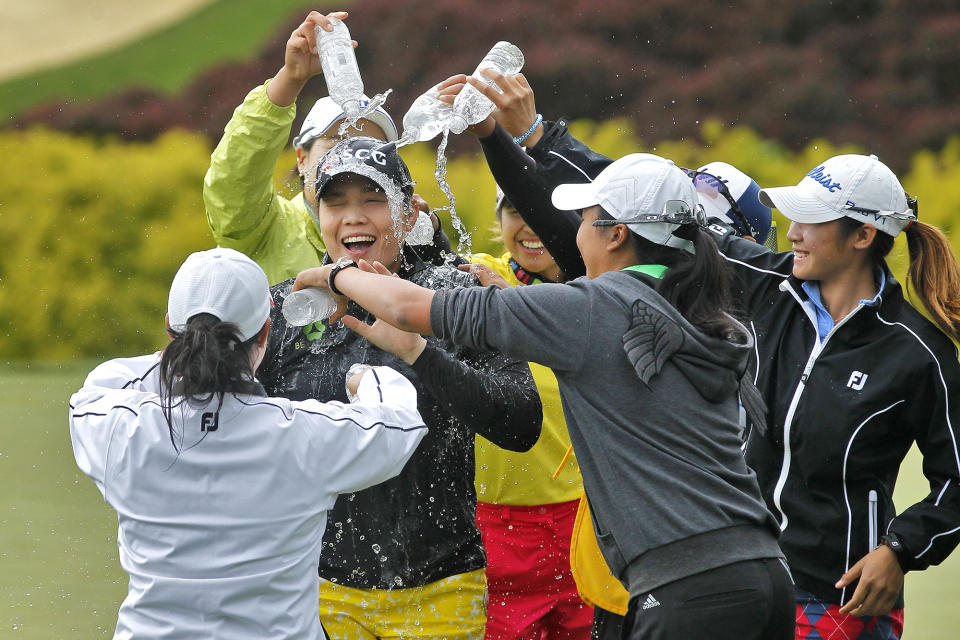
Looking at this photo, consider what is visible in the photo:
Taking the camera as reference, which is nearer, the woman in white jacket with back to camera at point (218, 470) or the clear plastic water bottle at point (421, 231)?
the woman in white jacket with back to camera at point (218, 470)

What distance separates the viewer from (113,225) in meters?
10.5

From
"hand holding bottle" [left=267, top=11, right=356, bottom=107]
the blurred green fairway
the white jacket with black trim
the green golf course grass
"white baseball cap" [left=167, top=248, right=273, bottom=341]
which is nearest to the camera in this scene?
the white jacket with black trim

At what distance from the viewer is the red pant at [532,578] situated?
360 centimetres

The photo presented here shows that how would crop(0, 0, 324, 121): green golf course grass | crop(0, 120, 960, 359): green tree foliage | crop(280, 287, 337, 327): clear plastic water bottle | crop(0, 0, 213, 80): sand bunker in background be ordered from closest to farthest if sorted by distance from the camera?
crop(280, 287, 337, 327): clear plastic water bottle
crop(0, 120, 960, 359): green tree foliage
crop(0, 0, 213, 80): sand bunker in background
crop(0, 0, 324, 121): green golf course grass

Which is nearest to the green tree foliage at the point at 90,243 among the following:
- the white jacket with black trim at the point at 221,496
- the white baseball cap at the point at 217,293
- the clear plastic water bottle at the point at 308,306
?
the clear plastic water bottle at the point at 308,306

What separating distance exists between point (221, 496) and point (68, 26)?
11.9 meters

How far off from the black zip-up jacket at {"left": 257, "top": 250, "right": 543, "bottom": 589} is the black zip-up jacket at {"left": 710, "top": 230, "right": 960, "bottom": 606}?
84 centimetres

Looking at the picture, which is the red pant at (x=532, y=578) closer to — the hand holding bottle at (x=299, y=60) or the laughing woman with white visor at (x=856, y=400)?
the laughing woman with white visor at (x=856, y=400)

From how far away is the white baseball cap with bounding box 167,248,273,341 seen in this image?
88.3 inches

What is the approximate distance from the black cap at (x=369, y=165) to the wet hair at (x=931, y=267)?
52.6 inches

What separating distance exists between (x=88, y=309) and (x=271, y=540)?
9111 mm

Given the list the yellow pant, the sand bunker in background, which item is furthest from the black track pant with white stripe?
the sand bunker in background

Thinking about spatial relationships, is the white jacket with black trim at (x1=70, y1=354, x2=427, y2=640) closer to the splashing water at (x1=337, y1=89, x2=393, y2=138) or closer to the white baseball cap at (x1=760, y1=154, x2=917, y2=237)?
the splashing water at (x1=337, y1=89, x2=393, y2=138)

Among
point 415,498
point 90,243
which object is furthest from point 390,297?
point 90,243
